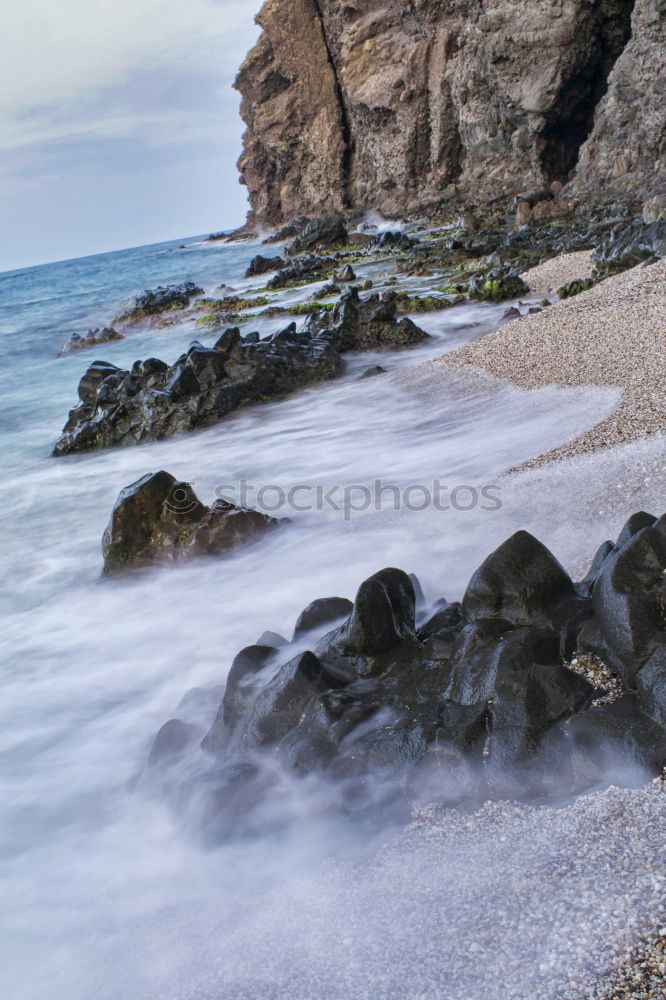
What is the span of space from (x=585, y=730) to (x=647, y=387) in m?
3.31

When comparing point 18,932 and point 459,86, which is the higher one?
point 459,86

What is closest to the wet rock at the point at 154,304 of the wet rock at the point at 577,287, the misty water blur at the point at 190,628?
the misty water blur at the point at 190,628

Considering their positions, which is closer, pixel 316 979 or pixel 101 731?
pixel 316 979

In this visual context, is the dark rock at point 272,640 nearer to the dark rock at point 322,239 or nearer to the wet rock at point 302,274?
the wet rock at point 302,274

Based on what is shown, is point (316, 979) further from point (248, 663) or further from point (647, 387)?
point (647, 387)

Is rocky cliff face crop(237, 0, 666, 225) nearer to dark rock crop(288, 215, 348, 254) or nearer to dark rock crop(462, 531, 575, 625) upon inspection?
dark rock crop(288, 215, 348, 254)

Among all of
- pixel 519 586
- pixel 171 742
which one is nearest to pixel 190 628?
pixel 171 742

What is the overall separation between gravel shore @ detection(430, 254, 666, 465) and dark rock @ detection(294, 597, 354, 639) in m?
1.81

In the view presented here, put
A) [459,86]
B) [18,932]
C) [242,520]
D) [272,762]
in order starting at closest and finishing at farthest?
1. [18,932]
2. [272,762]
3. [242,520]
4. [459,86]

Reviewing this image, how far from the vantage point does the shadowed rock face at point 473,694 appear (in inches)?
72.2

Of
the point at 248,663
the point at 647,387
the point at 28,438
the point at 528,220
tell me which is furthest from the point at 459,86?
the point at 248,663

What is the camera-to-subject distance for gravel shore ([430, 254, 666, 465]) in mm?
4125

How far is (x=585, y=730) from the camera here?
1818 mm

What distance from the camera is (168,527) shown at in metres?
4.46
